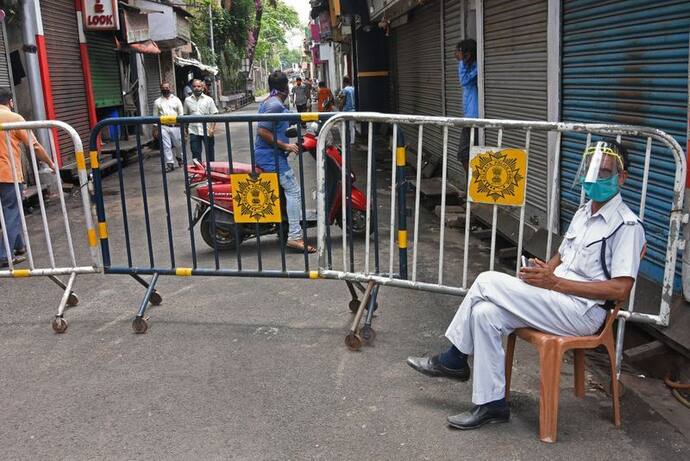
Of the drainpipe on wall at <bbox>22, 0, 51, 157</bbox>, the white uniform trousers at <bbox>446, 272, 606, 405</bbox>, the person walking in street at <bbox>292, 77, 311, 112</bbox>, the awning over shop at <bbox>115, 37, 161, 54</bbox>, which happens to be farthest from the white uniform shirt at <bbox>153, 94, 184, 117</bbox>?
the person walking in street at <bbox>292, 77, 311, 112</bbox>

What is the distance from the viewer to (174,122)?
4.71m

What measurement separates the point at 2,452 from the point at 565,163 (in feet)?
15.4

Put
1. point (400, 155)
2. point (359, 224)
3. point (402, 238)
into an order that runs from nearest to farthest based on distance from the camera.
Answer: point (400, 155) → point (402, 238) → point (359, 224)

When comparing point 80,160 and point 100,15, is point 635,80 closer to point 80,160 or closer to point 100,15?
point 80,160

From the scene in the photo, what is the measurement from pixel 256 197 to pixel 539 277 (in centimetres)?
235

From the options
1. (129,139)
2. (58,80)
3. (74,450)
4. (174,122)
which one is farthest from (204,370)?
(129,139)

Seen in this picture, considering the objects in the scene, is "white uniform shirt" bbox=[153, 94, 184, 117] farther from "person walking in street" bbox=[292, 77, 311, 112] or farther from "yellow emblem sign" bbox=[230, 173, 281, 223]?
"person walking in street" bbox=[292, 77, 311, 112]

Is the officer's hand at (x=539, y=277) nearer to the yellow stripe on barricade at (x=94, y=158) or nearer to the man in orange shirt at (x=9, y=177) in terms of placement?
the yellow stripe on barricade at (x=94, y=158)

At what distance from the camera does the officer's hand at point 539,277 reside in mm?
3057

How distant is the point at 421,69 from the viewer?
40.4 feet

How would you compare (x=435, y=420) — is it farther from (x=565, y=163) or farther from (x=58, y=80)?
(x=58, y=80)

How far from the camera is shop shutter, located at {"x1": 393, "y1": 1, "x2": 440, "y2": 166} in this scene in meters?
10.9

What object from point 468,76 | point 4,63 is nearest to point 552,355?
point 468,76

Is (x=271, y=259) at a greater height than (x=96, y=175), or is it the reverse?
(x=96, y=175)
